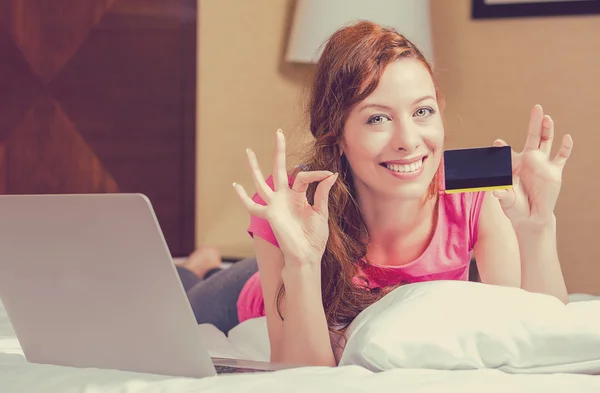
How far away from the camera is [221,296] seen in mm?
1940

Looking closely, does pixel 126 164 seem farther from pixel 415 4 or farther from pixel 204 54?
pixel 415 4

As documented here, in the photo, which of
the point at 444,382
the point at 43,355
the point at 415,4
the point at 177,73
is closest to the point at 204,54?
the point at 177,73

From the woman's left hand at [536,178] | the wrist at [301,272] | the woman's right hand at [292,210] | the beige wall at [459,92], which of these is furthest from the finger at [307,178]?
the beige wall at [459,92]

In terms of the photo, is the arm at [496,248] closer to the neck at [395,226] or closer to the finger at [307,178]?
the neck at [395,226]

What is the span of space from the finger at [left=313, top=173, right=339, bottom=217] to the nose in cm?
21

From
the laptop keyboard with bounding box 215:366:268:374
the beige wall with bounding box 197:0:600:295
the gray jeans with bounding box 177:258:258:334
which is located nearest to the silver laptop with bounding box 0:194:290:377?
the laptop keyboard with bounding box 215:366:268:374

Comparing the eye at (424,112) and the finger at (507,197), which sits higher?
the eye at (424,112)

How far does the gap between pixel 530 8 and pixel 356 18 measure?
649mm

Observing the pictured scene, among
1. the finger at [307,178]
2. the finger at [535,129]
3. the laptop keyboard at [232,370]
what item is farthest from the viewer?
the finger at [535,129]

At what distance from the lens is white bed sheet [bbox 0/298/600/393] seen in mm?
845

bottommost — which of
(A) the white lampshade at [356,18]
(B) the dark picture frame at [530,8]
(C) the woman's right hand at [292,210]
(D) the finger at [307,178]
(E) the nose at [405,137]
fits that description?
(C) the woman's right hand at [292,210]

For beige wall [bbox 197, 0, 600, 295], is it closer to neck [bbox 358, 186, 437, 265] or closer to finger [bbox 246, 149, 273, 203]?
neck [bbox 358, 186, 437, 265]

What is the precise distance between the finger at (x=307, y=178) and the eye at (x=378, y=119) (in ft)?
0.79

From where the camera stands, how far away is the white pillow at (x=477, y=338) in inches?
36.9
